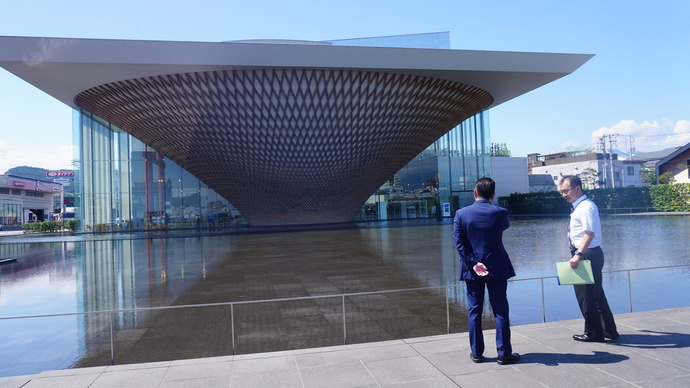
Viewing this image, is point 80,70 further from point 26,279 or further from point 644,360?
point 644,360

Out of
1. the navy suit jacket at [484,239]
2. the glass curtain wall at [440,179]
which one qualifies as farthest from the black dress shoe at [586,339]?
the glass curtain wall at [440,179]

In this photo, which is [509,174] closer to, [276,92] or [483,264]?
[276,92]

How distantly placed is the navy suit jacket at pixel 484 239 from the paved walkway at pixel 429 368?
2.45 feet

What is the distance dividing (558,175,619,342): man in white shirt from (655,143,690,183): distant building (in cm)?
4392

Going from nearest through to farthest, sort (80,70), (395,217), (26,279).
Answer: (26,279) → (80,70) → (395,217)

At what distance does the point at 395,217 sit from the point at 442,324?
37.6 metres

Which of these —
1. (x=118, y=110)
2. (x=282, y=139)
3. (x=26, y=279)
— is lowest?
(x=26, y=279)

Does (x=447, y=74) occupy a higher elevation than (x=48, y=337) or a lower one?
higher

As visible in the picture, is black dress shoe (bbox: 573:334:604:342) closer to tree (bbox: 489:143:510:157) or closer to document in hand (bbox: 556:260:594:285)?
document in hand (bbox: 556:260:594:285)

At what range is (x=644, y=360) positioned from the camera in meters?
3.61

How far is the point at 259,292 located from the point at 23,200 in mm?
69165

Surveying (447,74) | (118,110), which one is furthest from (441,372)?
(118,110)

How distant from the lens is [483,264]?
12.4 feet

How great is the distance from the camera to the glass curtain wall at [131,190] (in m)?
36.2
